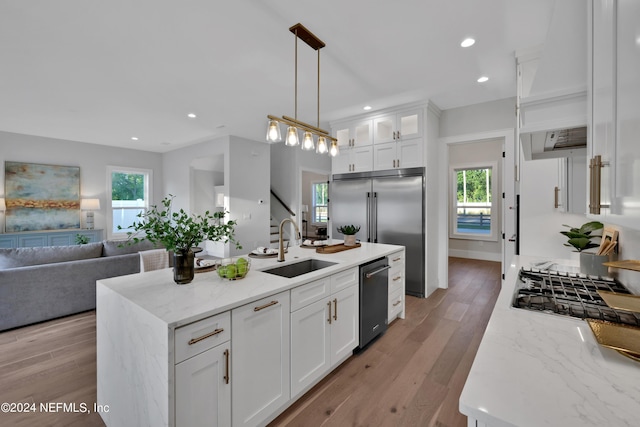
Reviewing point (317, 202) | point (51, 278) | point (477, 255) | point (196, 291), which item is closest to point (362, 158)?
point (196, 291)

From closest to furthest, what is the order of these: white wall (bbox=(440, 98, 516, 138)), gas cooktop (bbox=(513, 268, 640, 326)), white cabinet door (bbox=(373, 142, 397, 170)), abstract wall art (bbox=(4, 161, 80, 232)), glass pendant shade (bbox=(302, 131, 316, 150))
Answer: gas cooktop (bbox=(513, 268, 640, 326)) → glass pendant shade (bbox=(302, 131, 316, 150)) → white wall (bbox=(440, 98, 516, 138)) → white cabinet door (bbox=(373, 142, 397, 170)) → abstract wall art (bbox=(4, 161, 80, 232))

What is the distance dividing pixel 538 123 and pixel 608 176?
65 cm

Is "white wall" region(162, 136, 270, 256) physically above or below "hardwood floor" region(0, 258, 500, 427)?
above

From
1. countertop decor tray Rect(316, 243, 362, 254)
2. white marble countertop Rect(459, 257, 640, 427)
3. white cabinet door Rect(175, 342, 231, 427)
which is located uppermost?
countertop decor tray Rect(316, 243, 362, 254)

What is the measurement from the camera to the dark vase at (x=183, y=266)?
64.2 inches

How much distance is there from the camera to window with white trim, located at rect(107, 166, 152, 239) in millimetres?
6512

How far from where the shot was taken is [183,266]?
165 centimetres

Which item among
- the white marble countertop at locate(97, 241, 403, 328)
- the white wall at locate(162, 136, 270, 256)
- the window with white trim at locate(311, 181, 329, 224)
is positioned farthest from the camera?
the window with white trim at locate(311, 181, 329, 224)

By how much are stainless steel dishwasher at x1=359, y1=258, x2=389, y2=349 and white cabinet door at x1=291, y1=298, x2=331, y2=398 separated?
19.4 inches

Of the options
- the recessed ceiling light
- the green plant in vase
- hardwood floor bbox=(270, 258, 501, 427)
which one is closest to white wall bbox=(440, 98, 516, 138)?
the recessed ceiling light

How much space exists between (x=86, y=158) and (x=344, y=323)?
707 cm

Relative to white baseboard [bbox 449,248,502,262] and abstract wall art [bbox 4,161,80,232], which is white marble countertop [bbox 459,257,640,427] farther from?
abstract wall art [bbox 4,161,80,232]

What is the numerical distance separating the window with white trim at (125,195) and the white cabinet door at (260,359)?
A: 6.49 meters

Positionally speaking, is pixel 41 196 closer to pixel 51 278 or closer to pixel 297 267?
pixel 51 278
